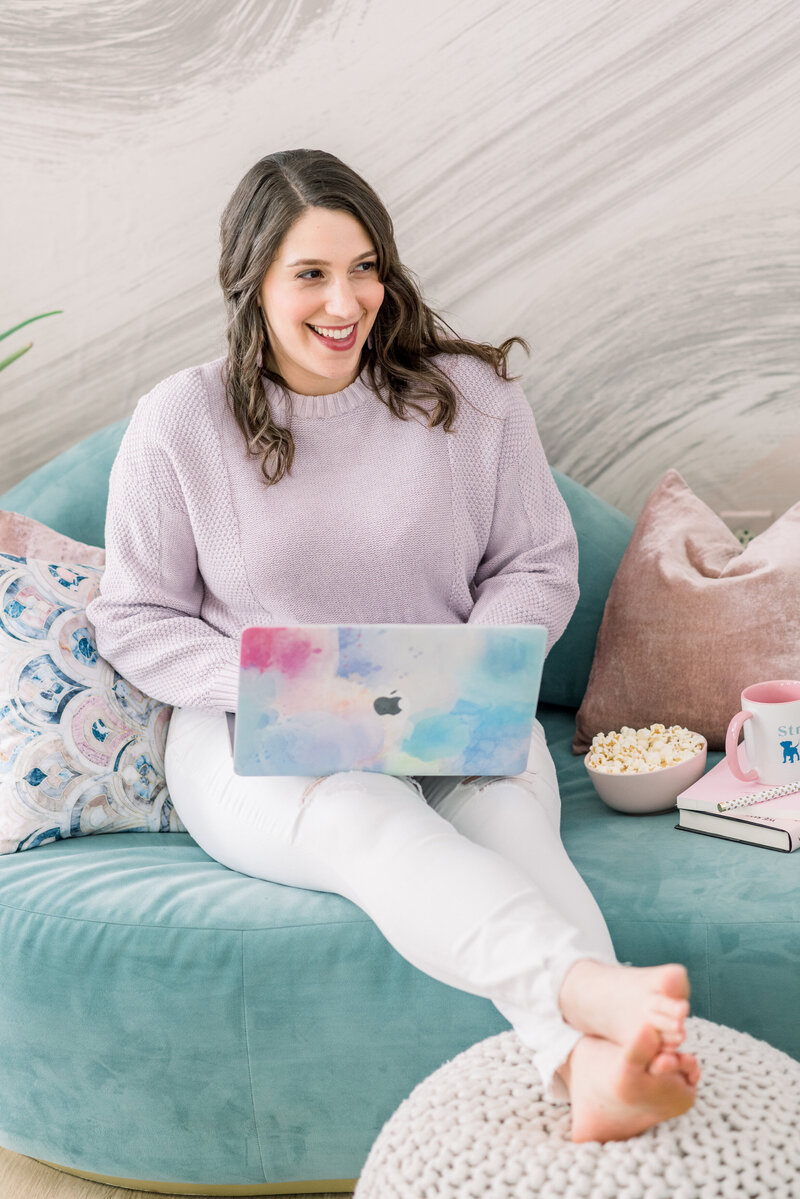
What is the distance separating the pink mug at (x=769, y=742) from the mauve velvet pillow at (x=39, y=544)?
38.2 inches

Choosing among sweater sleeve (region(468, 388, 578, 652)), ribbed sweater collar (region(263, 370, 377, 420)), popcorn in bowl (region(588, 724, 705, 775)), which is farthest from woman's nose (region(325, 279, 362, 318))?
popcorn in bowl (region(588, 724, 705, 775))

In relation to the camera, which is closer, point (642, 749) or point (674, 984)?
point (674, 984)

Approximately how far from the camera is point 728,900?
1.26 m

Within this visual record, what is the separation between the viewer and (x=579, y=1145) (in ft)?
2.95

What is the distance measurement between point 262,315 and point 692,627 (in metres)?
0.78

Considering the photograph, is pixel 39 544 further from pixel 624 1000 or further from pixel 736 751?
pixel 624 1000

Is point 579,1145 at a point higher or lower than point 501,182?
lower

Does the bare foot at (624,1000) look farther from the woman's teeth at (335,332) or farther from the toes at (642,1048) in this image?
the woman's teeth at (335,332)

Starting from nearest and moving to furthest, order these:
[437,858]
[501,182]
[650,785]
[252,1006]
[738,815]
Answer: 1. [437,858]
2. [252,1006]
3. [738,815]
4. [650,785]
5. [501,182]

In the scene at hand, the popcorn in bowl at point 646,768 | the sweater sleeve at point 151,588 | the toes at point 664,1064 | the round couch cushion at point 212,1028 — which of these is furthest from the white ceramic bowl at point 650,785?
the toes at point 664,1064

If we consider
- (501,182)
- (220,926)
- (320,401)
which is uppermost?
(501,182)

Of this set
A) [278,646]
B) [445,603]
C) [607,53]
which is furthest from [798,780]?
[607,53]

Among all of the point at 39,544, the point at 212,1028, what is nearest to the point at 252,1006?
the point at 212,1028

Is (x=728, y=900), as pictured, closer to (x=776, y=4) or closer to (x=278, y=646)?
(x=278, y=646)
